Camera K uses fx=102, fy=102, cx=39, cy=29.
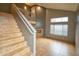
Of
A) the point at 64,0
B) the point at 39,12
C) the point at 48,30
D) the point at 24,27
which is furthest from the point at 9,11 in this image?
the point at 64,0

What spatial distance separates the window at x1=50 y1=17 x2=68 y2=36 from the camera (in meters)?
5.18

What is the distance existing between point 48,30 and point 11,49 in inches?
141

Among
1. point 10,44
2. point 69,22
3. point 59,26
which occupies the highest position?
point 69,22

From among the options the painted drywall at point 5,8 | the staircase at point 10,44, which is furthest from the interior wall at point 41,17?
the staircase at point 10,44

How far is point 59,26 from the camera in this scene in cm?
559

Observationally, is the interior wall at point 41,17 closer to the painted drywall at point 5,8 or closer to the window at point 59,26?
the window at point 59,26

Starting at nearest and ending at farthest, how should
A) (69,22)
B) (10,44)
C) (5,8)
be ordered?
(10,44)
(5,8)
(69,22)

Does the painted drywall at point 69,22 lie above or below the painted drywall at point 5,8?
below

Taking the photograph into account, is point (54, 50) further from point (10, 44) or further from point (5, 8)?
point (5, 8)

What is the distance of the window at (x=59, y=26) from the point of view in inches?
204

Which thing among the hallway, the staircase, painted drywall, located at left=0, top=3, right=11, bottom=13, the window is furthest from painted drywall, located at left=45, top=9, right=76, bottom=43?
the staircase

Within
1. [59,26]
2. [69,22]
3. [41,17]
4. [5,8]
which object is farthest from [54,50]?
[5,8]

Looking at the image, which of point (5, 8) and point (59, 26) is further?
point (59, 26)

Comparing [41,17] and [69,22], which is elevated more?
[41,17]
